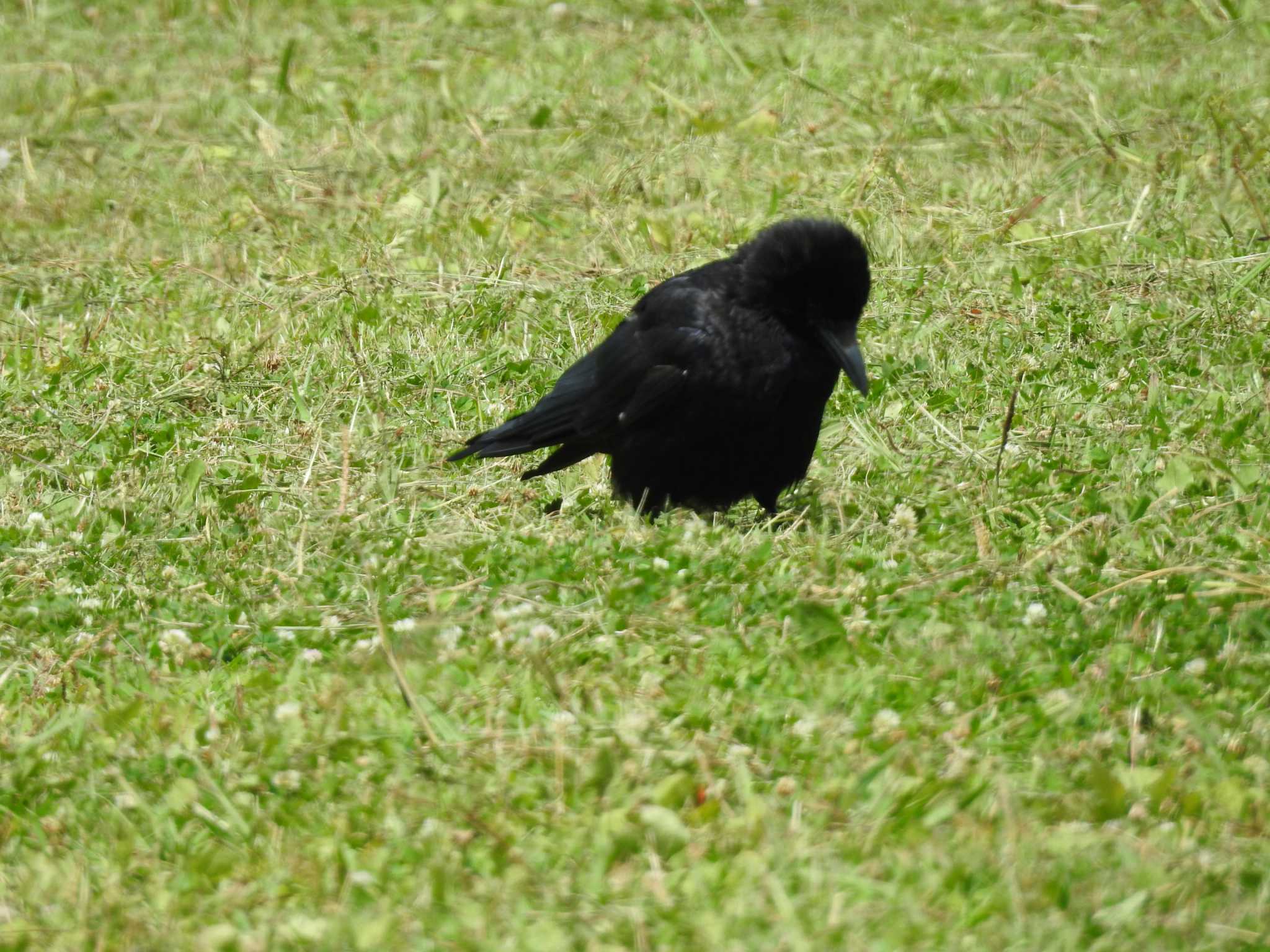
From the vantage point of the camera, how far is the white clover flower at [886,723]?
128 inches

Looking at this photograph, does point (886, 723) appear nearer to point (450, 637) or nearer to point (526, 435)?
point (450, 637)

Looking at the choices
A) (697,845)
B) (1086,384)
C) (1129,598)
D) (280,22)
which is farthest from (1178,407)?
(280,22)

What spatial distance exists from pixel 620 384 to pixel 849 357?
0.76 metres

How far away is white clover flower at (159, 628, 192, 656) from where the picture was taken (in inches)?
151

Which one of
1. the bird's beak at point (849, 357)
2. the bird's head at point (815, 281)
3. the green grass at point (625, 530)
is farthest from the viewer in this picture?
the bird's head at point (815, 281)

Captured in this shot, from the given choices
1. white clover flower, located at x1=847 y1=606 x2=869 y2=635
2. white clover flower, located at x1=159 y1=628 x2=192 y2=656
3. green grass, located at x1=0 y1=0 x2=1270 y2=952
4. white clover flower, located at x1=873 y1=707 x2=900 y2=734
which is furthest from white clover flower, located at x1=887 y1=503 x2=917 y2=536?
white clover flower, located at x1=159 y1=628 x2=192 y2=656

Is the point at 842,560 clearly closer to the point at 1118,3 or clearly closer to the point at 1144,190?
the point at 1144,190

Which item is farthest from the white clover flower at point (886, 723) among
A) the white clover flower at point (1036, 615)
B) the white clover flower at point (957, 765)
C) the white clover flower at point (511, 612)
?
the white clover flower at point (511, 612)

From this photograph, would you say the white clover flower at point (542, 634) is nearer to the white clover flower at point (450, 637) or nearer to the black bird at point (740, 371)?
the white clover flower at point (450, 637)

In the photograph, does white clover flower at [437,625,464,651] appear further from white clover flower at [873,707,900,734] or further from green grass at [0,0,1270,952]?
white clover flower at [873,707,900,734]

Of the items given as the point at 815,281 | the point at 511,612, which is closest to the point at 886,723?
the point at 511,612

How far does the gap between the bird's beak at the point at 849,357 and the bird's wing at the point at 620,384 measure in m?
0.33

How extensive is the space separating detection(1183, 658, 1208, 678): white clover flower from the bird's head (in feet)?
4.11

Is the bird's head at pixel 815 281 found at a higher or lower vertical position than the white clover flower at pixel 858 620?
higher
